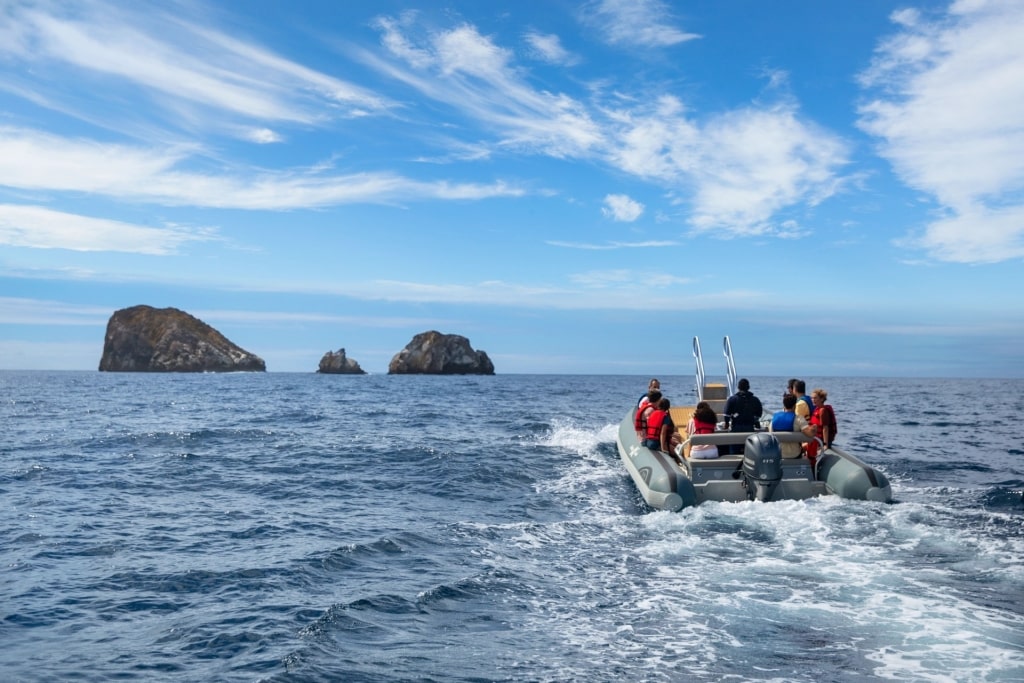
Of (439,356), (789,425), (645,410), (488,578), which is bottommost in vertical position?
(488,578)

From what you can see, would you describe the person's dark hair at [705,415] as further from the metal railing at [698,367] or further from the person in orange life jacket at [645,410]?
the metal railing at [698,367]

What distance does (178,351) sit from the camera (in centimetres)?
15712

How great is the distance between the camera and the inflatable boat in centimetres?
1241

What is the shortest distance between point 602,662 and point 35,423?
34335mm

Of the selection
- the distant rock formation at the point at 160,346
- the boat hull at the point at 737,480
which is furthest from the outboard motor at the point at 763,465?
the distant rock formation at the point at 160,346

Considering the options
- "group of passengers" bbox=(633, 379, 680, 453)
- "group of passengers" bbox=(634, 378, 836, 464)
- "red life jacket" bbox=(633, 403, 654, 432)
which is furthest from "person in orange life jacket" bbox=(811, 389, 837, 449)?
"red life jacket" bbox=(633, 403, 654, 432)

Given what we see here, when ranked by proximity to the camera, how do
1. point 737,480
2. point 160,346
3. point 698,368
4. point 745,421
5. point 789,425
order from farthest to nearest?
point 160,346, point 698,368, point 745,421, point 789,425, point 737,480

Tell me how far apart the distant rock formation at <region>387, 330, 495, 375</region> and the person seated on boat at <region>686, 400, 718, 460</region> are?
129 metres

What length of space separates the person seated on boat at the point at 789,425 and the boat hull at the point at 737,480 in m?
0.19

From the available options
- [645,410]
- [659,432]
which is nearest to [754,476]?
[659,432]

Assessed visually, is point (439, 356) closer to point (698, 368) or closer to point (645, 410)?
point (698, 368)

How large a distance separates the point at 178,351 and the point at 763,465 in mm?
163424

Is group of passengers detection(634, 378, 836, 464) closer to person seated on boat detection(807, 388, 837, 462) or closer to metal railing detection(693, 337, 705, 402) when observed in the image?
person seated on boat detection(807, 388, 837, 462)

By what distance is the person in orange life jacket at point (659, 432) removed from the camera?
14414mm
